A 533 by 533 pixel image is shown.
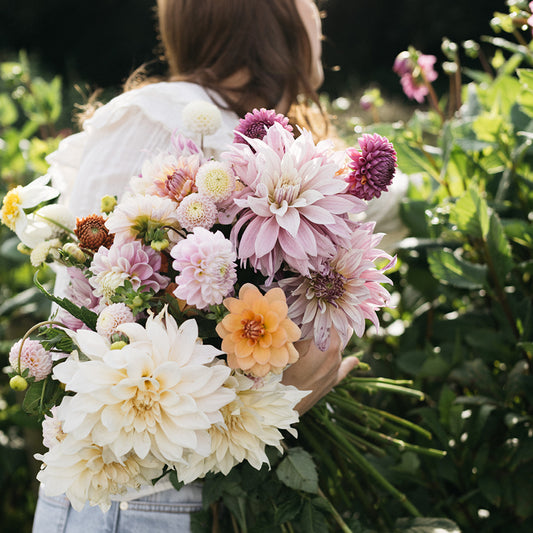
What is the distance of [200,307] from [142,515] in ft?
1.45

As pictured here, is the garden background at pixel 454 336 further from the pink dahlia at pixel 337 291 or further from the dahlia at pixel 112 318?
the dahlia at pixel 112 318

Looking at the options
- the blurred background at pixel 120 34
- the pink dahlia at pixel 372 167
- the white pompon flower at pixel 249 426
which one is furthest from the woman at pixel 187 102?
the blurred background at pixel 120 34

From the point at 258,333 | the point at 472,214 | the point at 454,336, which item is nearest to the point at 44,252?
the point at 258,333

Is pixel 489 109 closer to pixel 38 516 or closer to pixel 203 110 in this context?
pixel 203 110

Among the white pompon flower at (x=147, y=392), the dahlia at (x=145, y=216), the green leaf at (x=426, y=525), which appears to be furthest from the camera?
the green leaf at (x=426, y=525)

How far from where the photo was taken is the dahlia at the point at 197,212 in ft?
2.08

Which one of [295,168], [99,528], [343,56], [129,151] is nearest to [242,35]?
[129,151]

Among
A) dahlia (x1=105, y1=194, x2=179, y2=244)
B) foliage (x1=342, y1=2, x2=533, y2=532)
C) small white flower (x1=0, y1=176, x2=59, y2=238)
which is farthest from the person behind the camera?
foliage (x1=342, y1=2, x2=533, y2=532)

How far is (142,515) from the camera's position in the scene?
859 mm

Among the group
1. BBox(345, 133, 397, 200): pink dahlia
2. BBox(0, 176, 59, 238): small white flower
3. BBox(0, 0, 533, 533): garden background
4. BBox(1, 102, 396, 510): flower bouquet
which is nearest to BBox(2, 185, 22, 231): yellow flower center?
BBox(0, 176, 59, 238): small white flower

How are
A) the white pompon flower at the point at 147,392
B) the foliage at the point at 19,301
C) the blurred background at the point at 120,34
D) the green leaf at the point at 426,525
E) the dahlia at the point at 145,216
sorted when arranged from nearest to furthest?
the white pompon flower at the point at 147,392
the dahlia at the point at 145,216
the green leaf at the point at 426,525
the foliage at the point at 19,301
the blurred background at the point at 120,34

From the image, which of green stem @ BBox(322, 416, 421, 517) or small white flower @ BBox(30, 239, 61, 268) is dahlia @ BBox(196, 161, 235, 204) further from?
green stem @ BBox(322, 416, 421, 517)

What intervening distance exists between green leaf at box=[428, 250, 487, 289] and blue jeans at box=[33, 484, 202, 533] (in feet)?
1.95

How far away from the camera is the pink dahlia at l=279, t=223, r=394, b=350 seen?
0.66m
